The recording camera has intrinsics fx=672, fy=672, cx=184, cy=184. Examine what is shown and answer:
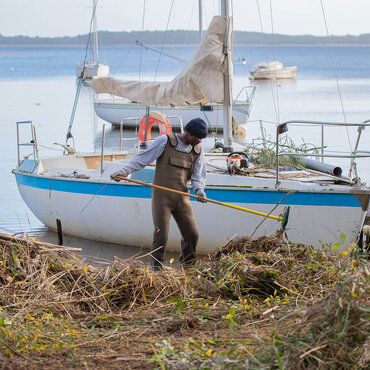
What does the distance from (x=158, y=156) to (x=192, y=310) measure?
2224 millimetres

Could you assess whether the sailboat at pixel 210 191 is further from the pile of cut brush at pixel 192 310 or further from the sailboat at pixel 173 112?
the sailboat at pixel 173 112

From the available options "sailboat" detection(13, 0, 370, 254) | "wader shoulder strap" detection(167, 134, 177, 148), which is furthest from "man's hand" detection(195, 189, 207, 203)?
"sailboat" detection(13, 0, 370, 254)

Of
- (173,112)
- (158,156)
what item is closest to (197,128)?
(158,156)

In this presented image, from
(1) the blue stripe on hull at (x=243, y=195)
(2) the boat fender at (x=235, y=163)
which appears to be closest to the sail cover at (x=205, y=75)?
(2) the boat fender at (x=235, y=163)

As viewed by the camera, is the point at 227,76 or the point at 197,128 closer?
the point at 197,128

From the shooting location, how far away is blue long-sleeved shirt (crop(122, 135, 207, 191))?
7094mm

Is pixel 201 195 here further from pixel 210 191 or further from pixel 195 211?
pixel 195 211

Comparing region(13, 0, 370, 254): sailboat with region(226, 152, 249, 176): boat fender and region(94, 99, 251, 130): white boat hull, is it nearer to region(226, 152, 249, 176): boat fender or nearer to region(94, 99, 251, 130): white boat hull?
region(226, 152, 249, 176): boat fender

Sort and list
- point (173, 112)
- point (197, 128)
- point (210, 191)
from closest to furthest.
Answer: point (197, 128), point (210, 191), point (173, 112)

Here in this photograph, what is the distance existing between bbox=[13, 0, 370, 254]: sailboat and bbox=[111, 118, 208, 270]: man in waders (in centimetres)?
111

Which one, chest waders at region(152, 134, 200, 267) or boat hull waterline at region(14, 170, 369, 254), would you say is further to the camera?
boat hull waterline at region(14, 170, 369, 254)

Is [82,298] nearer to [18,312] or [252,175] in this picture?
[18,312]

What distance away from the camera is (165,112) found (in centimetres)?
2458

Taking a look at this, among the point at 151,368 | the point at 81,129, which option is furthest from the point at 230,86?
the point at 81,129
